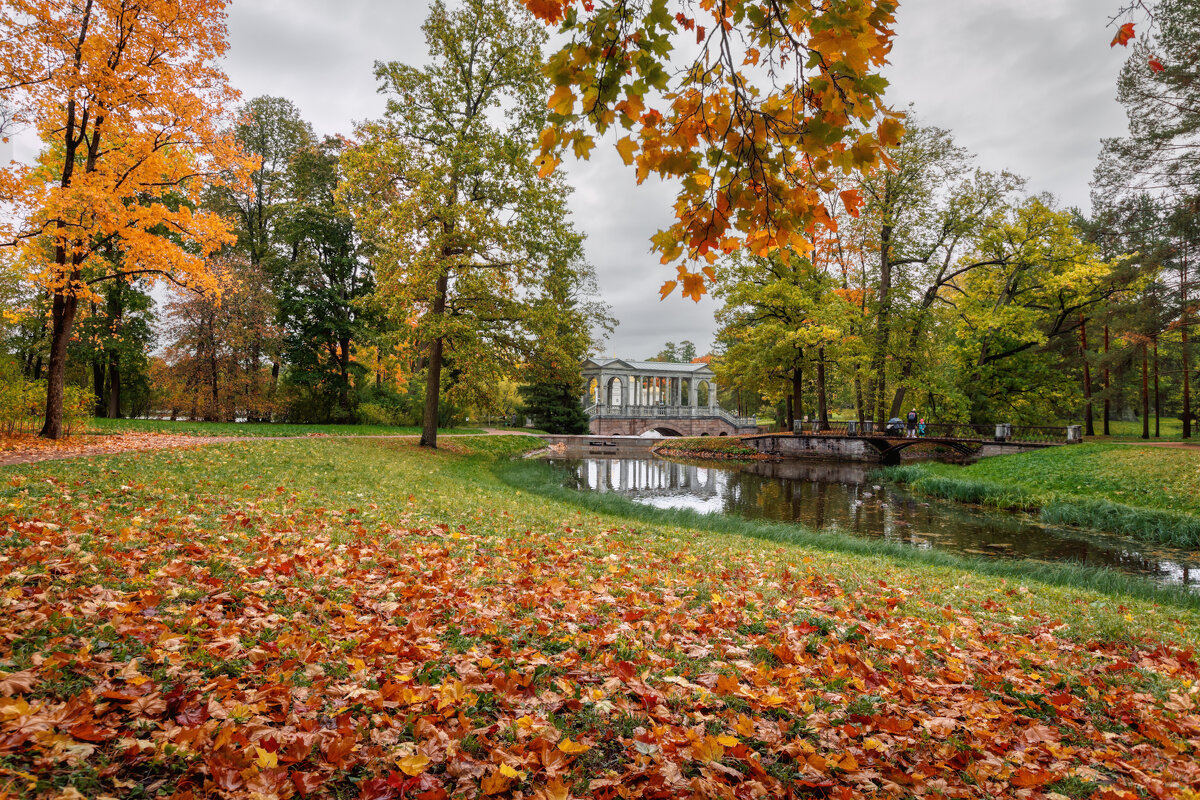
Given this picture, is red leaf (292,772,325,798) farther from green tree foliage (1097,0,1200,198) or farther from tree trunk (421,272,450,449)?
green tree foliage (1097,0,1200,198)

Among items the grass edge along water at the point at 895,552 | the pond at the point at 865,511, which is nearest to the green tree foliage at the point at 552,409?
the pond at the point at 865,511

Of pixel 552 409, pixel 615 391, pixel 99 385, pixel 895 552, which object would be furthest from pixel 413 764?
pixel 615 391

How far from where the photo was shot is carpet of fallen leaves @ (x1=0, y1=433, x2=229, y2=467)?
26.2 ft

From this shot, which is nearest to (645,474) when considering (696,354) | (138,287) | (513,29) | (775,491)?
(775,491)

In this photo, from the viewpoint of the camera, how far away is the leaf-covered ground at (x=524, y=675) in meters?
1.85

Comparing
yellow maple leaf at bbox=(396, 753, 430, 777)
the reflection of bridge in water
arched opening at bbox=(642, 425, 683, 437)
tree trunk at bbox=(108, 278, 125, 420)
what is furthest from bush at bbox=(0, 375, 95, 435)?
arched opening at bbox=(642, 425, 683, 437)

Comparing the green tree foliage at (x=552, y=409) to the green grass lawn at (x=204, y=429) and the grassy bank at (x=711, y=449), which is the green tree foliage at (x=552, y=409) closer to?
the grassy bank at (x=711, y=449)

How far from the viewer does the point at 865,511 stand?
13.1m

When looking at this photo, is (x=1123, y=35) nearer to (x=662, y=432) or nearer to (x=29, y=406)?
(x=29, y=406)

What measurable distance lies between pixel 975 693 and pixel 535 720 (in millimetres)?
2408

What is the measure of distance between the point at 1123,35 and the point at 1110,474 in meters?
15.9

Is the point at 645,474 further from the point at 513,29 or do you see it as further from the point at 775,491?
the point at 513,29

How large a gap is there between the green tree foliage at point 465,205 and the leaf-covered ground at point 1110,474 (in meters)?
15.0

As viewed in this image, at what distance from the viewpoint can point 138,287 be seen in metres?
22.1
